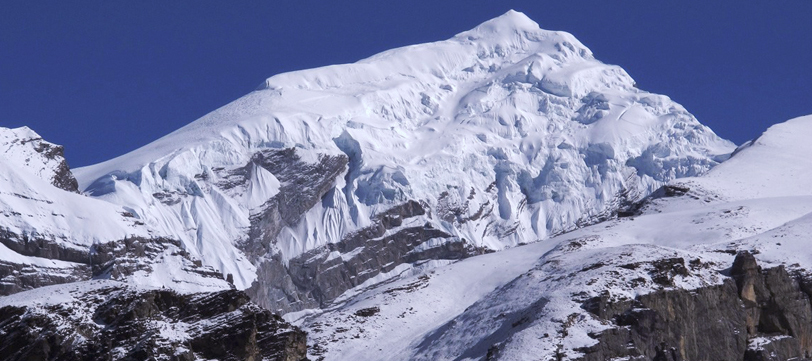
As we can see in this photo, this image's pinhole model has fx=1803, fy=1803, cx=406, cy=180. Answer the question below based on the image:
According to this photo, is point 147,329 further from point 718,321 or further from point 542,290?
point 718,321

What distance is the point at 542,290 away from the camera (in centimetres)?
15712

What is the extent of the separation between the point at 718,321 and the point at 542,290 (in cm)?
1635

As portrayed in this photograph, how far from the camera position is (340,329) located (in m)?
175

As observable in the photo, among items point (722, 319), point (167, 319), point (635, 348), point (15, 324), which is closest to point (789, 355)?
point (722, 319)

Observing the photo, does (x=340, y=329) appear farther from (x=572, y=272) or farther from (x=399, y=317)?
(x=572, y=272)

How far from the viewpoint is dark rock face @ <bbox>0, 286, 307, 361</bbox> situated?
131 metres

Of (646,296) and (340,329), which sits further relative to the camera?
(340,329)

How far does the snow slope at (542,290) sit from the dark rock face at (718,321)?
133 centimetres

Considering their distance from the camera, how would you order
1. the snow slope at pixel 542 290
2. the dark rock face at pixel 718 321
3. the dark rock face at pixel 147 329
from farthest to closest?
1. the snow slope at pixel 542 290
2. the dark rock face at pixel 718 321
3. the dark rock face at pixel 147 329

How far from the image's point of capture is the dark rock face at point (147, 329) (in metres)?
131

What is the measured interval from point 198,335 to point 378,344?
35951 mm

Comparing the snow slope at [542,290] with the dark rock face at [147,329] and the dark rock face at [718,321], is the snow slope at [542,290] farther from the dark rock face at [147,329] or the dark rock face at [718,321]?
the dark rock face at [147,329]

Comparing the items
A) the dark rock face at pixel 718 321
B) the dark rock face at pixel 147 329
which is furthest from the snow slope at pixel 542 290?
the dark rock face at pixel 147 329

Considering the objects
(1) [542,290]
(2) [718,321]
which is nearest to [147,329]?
(1) [542,290]
